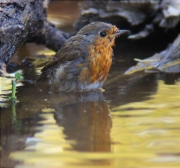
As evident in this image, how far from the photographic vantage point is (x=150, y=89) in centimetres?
488

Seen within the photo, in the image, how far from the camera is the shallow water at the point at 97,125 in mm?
3021

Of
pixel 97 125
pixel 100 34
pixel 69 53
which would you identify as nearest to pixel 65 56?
pixel 69 53

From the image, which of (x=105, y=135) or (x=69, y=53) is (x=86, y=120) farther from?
(x=69, y=53)

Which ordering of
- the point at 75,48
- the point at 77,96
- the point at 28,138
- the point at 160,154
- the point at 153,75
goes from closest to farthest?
the point at 160,154 < the point at 28,138 < the point at 77,96 < the point at 75,48 < the point at 153,75

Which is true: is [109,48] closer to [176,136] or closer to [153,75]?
[153,75]

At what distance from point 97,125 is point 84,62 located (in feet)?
4.35

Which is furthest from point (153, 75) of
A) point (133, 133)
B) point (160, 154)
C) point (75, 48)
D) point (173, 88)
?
point (160, 154)

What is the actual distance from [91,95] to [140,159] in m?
1.80

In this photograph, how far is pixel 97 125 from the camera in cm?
371

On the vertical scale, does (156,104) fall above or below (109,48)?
below

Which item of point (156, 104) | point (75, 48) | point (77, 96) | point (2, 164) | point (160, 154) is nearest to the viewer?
point (2, 164)

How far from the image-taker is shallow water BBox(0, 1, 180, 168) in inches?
119

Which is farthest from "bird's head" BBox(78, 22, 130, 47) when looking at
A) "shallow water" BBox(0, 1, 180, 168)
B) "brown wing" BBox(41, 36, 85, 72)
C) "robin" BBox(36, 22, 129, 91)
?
"shallow water" BBox(0, 1, 180, 168)

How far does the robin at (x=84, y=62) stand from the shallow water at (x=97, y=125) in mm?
144
